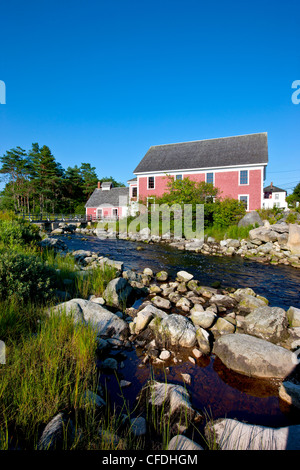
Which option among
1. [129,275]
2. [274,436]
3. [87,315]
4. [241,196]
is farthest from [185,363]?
[241,196]

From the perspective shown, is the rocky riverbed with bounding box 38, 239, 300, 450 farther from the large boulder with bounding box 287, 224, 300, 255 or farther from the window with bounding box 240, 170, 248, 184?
the window with bounding box 240, 170, 248, 184

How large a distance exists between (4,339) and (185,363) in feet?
8.87

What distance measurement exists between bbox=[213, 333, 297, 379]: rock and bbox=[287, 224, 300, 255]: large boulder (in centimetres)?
1055

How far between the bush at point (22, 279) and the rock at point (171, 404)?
2648 millimetres

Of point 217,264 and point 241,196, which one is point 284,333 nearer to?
point 217,264

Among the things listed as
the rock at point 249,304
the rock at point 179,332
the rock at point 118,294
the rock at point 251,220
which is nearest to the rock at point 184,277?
the rock at point 249,304

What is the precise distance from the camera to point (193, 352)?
3.93 m

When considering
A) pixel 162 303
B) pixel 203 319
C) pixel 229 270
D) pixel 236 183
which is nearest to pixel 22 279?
pixel 162 303

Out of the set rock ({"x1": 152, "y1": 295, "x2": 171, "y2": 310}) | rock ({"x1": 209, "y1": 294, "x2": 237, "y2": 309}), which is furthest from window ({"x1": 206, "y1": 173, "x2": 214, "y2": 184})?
rock ({"x1": 152, "y1": 295, "x2": 171, "y2": 310})

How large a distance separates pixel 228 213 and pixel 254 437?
20.2 meters

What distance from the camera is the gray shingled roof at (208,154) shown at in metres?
24.9

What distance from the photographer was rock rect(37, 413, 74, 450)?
193 centimetres

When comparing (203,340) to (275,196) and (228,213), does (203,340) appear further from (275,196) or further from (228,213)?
(275,196)
